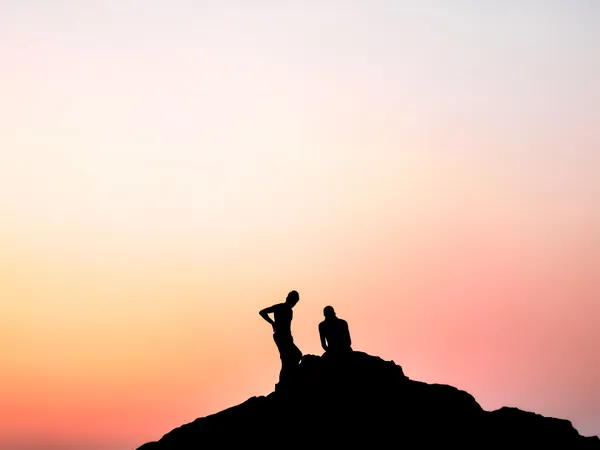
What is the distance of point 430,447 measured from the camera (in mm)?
29062

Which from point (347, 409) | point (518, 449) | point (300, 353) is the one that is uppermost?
point (300, 353)

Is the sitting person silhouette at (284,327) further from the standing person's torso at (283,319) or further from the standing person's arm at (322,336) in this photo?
the standing person's arm at (322,336)

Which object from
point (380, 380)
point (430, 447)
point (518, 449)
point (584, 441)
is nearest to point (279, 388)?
point (380, 380)

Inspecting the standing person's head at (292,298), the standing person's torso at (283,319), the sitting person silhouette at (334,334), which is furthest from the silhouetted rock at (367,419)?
the standing person's head at (292,298)

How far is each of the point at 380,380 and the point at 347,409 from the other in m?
1.81

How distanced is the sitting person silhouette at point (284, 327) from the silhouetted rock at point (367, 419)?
66cm

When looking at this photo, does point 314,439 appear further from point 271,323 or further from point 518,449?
point 518,449

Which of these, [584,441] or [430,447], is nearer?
[430,447]

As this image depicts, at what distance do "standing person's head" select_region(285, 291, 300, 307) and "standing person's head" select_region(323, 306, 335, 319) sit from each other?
1040 mm

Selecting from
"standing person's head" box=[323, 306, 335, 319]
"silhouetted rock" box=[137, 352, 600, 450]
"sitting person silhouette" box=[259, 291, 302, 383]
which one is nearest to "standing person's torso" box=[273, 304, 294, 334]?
"sitting person silhouette" box=[259, 291, 302, 383]

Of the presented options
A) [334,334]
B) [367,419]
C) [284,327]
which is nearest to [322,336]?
[334,334]

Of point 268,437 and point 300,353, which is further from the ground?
point 300,353

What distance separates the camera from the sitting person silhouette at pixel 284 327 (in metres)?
30.8

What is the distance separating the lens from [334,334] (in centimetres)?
3064
